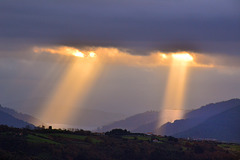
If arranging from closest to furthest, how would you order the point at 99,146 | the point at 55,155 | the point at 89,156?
the point at 55,155 → the point at 89,156 → the point at 99,146

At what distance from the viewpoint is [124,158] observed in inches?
7677

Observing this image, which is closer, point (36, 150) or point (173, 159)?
point (36, 150)

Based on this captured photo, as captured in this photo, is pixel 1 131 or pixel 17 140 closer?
pixel 17 140

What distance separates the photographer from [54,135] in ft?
636

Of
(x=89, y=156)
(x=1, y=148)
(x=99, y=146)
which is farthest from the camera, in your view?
(x=99, y=146)

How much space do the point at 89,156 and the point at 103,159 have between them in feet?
17.6

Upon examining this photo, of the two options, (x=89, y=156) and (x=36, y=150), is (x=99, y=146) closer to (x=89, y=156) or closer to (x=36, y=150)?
(x=89, y=156)

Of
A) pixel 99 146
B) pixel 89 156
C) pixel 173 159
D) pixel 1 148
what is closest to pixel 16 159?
pixel 1 148

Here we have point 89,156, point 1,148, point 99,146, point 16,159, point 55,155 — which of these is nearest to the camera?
point 16,159

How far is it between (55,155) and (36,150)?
21.7 ft

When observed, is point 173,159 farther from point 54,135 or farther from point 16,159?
point 16,159

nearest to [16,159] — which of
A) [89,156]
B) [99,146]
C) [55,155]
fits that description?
[55,155]

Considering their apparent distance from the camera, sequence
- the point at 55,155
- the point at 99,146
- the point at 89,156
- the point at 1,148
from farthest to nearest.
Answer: the point at 99,146 → the point at 89,156 → the point at 55,155 → the point at 1,148

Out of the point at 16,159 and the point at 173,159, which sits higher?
the point at 173,159
